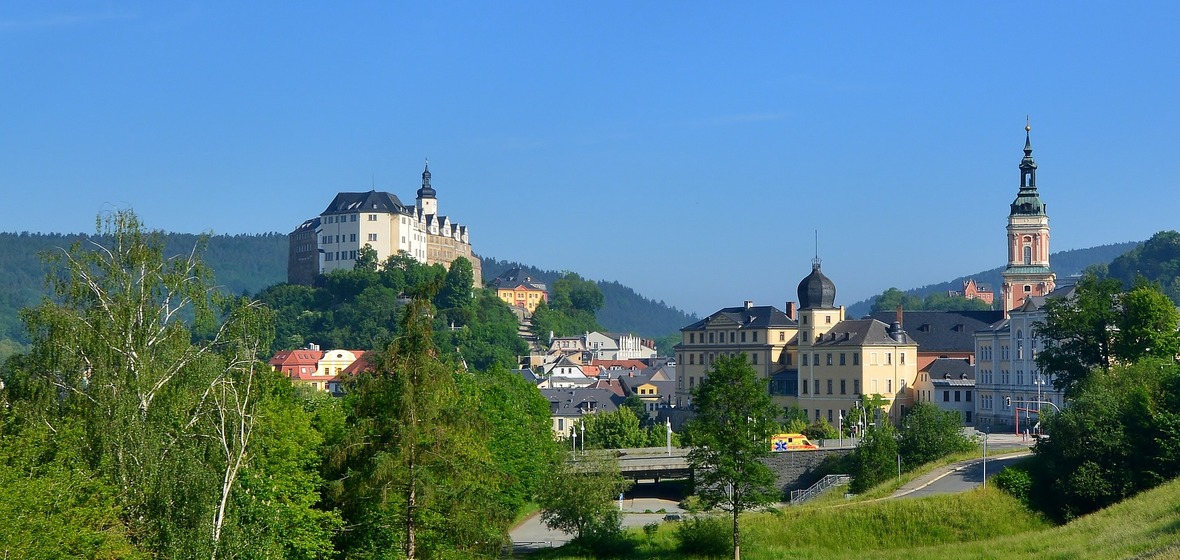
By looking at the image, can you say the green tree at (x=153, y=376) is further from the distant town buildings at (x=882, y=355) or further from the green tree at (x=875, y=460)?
the distant town buildings at (x=882, y=355)

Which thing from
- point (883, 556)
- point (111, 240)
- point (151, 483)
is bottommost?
point (883, 556)

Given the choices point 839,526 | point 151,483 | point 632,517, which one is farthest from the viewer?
point 632,517

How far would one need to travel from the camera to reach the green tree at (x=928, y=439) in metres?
74.6

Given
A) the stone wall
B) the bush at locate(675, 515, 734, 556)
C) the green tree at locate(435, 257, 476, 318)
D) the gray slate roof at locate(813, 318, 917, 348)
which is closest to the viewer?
the bush at locate(675, 515, 734, 556)

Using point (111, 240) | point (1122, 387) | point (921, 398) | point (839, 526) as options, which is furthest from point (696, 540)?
point (921, 398)

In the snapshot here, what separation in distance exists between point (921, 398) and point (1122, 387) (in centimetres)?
5128

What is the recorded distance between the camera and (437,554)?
43.4 meters

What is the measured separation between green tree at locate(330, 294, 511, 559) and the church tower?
105127 millimetres

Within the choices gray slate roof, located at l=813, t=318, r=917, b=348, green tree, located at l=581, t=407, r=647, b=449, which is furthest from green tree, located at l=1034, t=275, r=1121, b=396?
gray slate roof, located at l=813, t=318, r=917, b=348

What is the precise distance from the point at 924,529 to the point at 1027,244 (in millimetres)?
89891

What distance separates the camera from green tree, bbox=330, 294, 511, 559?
42188 millimetres

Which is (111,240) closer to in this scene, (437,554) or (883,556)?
(437,554)

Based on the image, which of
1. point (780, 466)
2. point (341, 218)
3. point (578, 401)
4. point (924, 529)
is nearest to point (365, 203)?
point (341, 218)

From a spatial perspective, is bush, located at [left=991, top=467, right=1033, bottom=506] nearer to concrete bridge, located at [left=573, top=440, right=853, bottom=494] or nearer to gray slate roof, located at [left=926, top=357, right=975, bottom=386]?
concrete bridge, located at [left=573, top=440, right=853, bottom=494]
